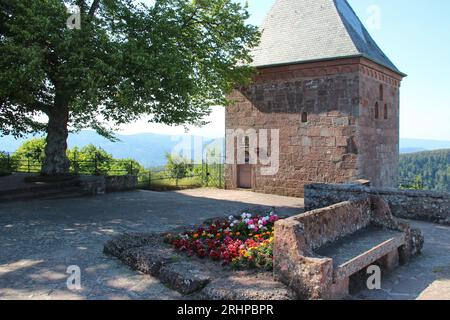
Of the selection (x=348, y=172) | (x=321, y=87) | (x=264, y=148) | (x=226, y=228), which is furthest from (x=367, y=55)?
(x=226, y=228)

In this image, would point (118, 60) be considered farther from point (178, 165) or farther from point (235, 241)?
point (178, 165)

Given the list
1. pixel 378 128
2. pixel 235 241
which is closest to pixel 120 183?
pixel 378 128

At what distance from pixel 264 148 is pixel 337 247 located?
33.4ft

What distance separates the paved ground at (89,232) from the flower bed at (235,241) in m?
0.92

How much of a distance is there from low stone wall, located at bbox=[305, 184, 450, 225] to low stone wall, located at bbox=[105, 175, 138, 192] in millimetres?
7926

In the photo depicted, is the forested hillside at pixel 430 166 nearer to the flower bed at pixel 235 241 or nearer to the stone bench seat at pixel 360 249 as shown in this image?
the stone bench seat at pixel 360 249

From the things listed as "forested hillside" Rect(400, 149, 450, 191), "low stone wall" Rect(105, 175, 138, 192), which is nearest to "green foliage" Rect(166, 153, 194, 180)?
"low stone wall" Rect(105, 175, 138, 192)

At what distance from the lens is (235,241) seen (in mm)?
5914

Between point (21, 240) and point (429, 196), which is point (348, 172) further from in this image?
point (21, 240)

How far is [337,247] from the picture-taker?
210 inches

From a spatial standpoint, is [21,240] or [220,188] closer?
[21,240]

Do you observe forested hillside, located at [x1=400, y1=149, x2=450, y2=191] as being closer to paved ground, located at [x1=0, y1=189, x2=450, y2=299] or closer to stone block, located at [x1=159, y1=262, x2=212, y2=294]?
paved ground, located at [x1=0, y1=189, x2=450, y2=299]

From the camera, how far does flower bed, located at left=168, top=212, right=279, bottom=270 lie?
16.9ft
